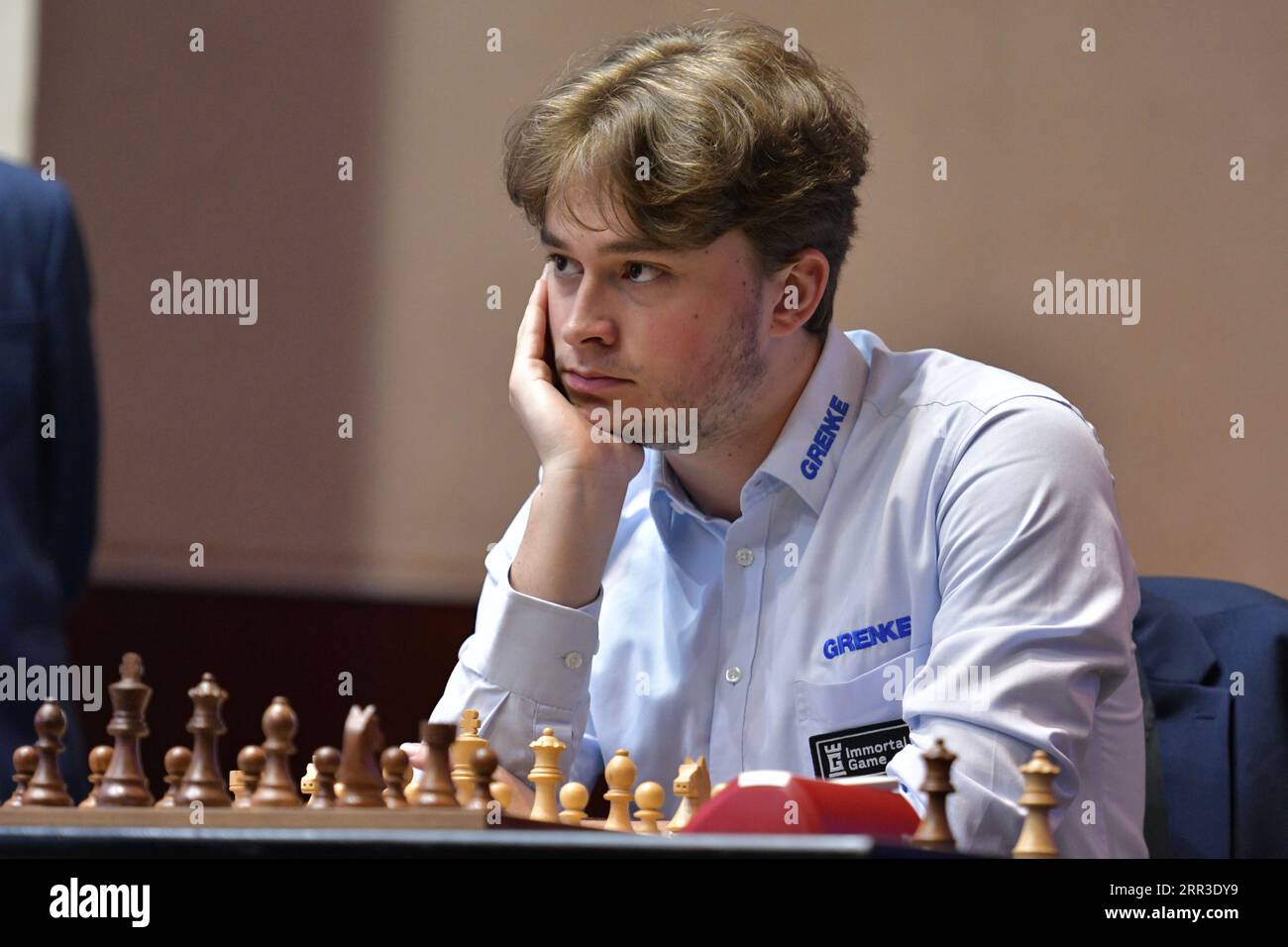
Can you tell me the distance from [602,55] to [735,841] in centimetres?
136

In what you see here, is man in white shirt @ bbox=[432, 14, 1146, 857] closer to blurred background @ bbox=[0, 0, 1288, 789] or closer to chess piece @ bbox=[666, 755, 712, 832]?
chess piece @ bbox=[666, 755, 712, 832]

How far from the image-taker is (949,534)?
157 cm

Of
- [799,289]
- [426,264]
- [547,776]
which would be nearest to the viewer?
[547,776]

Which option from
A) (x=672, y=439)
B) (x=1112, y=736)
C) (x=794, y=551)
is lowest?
(x=1112, y=736)

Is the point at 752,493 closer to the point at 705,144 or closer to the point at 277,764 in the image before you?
the point at 705,144

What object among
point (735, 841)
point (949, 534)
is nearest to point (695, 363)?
point (949, 534)

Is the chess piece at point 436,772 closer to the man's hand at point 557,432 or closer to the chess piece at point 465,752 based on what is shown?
the chess piece at point 465,752

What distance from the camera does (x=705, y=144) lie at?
5.85ft

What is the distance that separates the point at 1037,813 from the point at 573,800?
0.51 metres

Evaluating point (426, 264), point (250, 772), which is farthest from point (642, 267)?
point (426, 264)

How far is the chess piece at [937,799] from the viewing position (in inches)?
38.8

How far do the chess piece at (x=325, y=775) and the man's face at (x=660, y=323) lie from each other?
30.4 inches

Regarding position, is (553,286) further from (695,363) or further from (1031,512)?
(1031,512)

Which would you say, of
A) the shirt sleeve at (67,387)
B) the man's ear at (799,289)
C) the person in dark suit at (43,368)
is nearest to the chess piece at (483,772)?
the man's ear at (799,289)
